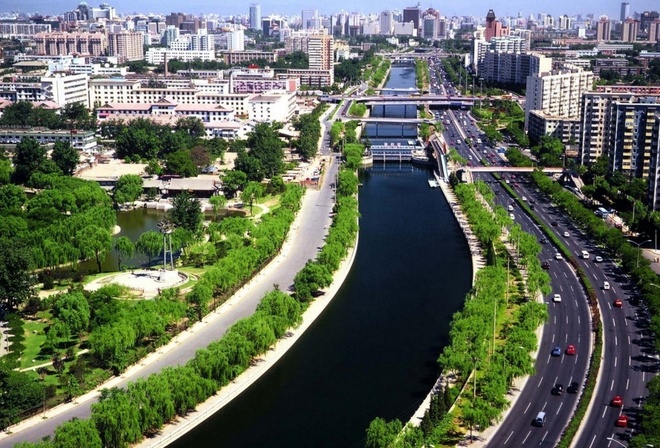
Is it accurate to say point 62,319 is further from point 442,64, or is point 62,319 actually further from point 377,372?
point 442,64

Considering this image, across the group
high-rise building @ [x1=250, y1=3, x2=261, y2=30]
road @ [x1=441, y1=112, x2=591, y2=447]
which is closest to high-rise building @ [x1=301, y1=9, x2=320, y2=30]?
high-rise building @ [x1=250, y1=3, x2=261, y2=30]

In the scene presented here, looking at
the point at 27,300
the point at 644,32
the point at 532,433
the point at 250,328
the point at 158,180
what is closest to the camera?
the point at 532,433

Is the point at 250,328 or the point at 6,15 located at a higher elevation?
the point at 6,15

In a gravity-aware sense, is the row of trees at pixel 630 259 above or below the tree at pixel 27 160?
below

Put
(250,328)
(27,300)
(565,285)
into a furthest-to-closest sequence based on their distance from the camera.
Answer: (565,285) → (27,300) → (250,328)

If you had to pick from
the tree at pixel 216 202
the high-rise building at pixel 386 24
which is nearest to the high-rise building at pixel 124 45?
the tree at pixel 216 202

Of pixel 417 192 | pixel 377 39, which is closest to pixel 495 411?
pixel 417 192

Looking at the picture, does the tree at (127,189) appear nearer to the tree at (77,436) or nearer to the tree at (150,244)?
the tree at (150,244)
